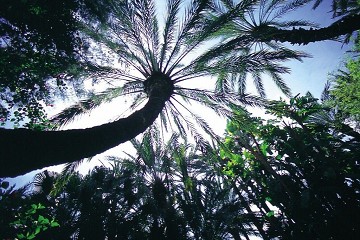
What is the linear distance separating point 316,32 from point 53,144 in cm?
756

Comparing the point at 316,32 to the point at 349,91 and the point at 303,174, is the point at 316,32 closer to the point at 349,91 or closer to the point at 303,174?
the point at 303,174

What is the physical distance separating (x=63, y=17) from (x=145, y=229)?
10434 millimetres

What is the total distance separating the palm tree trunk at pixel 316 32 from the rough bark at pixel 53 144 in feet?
16.4

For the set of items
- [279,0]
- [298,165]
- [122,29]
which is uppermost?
[279,0]

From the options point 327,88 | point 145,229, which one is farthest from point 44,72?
point 327,88

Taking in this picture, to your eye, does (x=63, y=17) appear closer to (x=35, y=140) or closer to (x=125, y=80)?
(x=125, y=80)

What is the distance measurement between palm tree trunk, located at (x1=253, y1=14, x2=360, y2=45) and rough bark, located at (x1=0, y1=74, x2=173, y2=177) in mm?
4989

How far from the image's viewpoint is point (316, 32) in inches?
281

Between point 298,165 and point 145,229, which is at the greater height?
point 145,229

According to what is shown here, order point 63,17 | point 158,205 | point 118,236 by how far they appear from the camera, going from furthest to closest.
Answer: point 158,205, point 118,236, point 63,17

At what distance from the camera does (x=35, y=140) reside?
2.53 metres

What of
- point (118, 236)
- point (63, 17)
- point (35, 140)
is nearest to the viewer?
point (35, 140)

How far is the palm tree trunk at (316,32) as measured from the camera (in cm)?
670

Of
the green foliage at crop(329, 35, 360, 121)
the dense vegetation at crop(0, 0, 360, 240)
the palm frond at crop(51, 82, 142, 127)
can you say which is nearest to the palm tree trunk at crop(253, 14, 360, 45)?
the dense vegetation at crop(0, 0, 360, 240)
